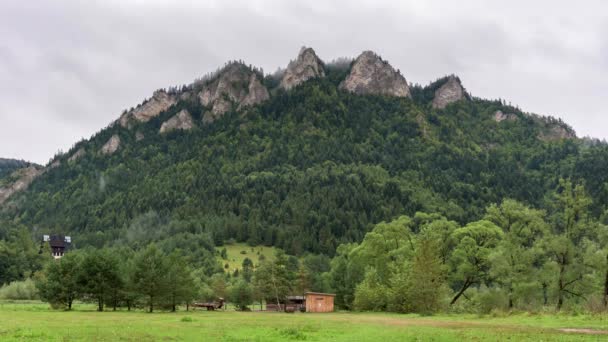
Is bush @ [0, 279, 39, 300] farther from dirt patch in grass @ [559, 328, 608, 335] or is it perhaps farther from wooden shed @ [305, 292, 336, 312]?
dirt patch in grass @ [559, 328, 608, 335]

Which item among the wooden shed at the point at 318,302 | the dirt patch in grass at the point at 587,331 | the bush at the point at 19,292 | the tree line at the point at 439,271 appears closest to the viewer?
the dirt patch in grass at the point at 587,331

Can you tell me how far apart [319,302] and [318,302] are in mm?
261

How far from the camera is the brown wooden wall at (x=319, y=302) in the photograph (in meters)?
92.5

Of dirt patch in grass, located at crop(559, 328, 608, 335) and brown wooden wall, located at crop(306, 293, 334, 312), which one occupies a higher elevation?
dirt patch in grass, located at crop(559, 328, 608, 335)

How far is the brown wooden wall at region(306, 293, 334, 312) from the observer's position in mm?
92500

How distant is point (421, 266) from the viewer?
74188 millimetres

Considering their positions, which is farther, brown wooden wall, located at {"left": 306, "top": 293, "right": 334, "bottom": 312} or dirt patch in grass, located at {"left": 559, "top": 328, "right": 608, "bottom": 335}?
brown wooden wall, located at {"left": 306, "top": 293, "right": 334, "bottom": 312}

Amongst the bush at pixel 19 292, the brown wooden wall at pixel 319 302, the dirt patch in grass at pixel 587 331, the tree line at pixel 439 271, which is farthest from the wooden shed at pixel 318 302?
the bush at pixel 19 292

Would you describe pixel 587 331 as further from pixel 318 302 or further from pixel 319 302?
pixel 319 302

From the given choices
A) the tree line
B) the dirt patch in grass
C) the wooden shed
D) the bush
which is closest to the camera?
the dirt patch in grass

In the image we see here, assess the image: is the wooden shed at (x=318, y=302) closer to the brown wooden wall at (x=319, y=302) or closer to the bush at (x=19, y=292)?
the brown wooden wall at (x=319, y=302)

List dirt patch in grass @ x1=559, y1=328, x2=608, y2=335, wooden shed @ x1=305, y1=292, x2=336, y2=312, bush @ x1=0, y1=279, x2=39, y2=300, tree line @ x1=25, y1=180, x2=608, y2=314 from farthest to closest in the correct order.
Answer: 1. bush @ x1=0, y1=279, x2=39, y2=300
2. wooden shed @ x1=305, y1=292, x2=336, y2=312
3. tree line @ x1=25, y1=180, x2=608, y2=314
4. dirt patch in grass @ x1=559, y1=328, x2=608, y2=335

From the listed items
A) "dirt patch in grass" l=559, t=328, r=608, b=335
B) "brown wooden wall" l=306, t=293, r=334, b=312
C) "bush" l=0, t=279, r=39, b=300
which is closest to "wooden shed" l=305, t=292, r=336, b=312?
"brown wooden wall" l=306, t=293, r=334, b=312

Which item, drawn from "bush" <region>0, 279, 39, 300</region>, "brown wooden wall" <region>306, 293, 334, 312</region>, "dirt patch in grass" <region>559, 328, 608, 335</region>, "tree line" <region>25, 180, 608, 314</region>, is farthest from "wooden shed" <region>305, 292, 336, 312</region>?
"bush" <region>0, 279, 39, 300</region>
